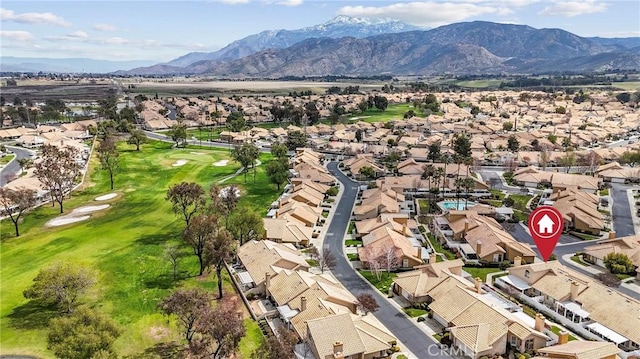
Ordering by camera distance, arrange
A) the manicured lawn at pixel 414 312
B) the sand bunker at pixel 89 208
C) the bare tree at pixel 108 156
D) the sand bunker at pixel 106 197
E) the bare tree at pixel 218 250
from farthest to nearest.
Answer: the bare tree at pixel 108 156, the sand bunker at pixel 106 197, the sand bunker at pixel 89 208, the bare tree at pixel 218 250, the manicured lawn at pixel 414 312

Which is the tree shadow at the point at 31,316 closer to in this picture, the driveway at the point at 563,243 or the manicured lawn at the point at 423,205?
the manicured lawn at the point at 423,205

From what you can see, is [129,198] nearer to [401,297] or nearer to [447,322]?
[401,297]

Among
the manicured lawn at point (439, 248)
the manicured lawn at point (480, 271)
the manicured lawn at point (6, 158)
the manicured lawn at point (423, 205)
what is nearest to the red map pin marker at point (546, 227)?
the manicured lawn at point (480, 271)

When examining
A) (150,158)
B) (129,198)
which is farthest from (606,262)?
(150,158)

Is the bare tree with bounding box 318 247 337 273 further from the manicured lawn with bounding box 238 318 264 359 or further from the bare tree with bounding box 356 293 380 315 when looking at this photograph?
the manicured lawn with bounding box 238 318 264 359

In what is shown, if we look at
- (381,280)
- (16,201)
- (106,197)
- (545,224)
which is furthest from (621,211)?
(16,201)
